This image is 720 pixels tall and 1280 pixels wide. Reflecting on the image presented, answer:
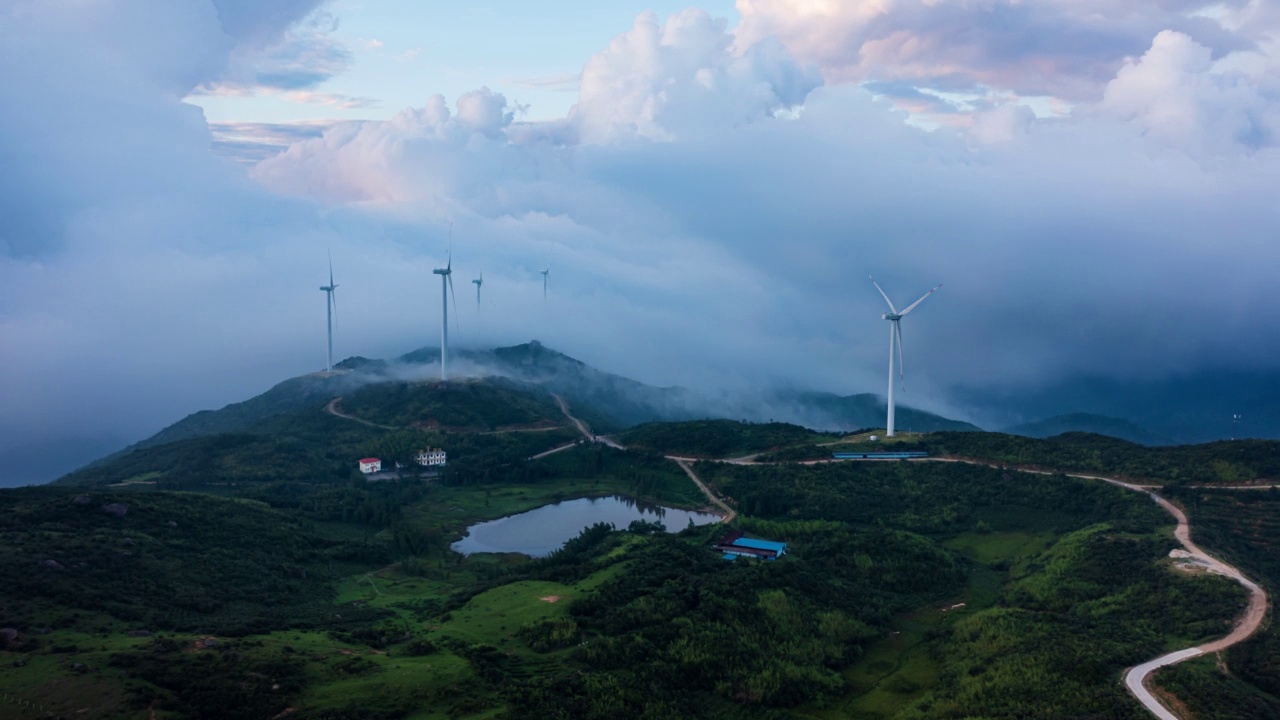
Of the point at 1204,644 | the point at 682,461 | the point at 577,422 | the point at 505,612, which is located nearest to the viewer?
the point at 1204,644

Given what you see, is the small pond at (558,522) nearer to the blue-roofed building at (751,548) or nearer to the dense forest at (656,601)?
the dense forest at (656,601)

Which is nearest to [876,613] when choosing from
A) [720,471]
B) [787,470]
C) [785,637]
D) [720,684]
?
[785,637]

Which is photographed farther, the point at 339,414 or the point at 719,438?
the point at 339,414

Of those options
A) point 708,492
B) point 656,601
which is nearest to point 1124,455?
point 708,492

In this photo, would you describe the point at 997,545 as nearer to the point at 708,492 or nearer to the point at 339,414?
the point at 708,492

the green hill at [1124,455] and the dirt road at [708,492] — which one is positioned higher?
the green hill at [1124,455]

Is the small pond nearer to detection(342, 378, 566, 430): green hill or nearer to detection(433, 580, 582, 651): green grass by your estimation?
detection(433, 580, 582, 651): green grass

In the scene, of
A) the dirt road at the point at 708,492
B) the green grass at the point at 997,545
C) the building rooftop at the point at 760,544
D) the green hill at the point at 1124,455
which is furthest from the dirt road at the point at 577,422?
the green grass at the point at 997,545
